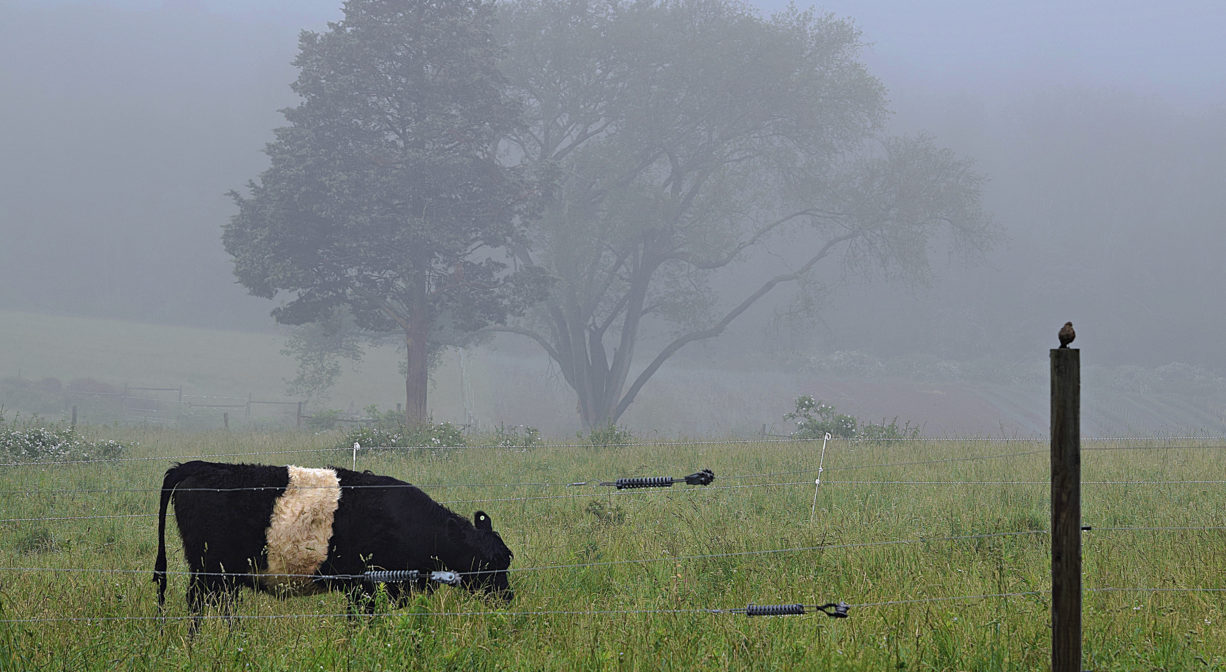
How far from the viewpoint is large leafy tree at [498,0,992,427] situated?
3766cm

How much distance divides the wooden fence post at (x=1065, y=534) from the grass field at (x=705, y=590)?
0.88 meters

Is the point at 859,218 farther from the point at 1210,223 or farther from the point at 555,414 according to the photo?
the point at 1210,223

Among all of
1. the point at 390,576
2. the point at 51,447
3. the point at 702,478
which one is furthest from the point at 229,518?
the point at 51,447

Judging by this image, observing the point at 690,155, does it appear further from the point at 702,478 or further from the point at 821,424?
the point at 702,478

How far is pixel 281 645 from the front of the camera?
5582 millimetres

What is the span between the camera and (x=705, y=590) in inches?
287

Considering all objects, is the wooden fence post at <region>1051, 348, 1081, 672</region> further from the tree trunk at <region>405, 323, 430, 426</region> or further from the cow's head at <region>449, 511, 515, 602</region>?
the tree trunk at <region>405, 323, 430, 426</region>

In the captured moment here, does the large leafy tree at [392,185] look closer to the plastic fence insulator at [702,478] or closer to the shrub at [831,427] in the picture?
the shrub at [831,427]

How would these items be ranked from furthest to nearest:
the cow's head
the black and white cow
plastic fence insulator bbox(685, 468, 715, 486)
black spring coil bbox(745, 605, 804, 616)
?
1. the cow's head
2. the black and white cow
3. plastic fence insulator bbox(685, 468, 715, 486)
4. black spring coil bbox(745, 605, 804, 616)

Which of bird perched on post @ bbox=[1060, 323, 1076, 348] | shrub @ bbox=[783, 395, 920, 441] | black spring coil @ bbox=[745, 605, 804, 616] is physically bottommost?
black spring coil @ bbox=[745, 605, 804, 616]

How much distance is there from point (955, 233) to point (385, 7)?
24342 millimetres

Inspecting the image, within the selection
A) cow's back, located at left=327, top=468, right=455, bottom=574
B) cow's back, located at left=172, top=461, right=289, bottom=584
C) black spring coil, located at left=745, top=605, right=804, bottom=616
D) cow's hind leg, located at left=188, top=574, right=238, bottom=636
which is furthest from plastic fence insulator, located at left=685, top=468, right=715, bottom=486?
cow's hind leg, located at left=188, top=574, right=238, bottom=636

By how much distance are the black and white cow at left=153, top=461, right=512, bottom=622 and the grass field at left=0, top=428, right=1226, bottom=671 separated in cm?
25

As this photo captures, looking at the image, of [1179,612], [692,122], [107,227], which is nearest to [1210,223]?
[692,122]
